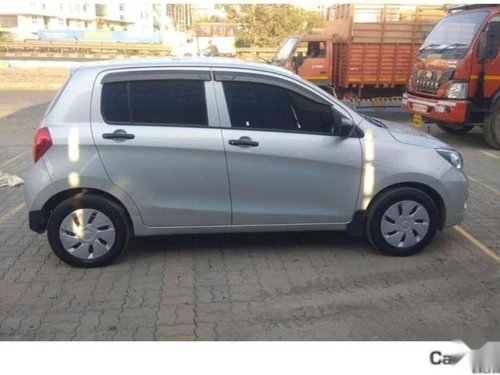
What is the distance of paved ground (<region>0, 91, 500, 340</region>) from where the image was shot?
3.28m

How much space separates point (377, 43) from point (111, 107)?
32.9ft

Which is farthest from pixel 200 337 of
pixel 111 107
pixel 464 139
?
pixel 464 139

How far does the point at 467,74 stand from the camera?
27.6 ft

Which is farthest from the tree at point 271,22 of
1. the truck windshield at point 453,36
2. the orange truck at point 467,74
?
the orange truck at point 467,74

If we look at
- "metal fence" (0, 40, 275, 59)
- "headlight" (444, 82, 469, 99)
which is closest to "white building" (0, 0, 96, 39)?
"metal fence" (0, 40, 275, 59)

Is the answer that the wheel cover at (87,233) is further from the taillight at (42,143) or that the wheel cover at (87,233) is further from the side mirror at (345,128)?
the side mirror at (345,128)

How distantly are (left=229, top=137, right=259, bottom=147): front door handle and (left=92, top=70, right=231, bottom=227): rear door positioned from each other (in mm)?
99

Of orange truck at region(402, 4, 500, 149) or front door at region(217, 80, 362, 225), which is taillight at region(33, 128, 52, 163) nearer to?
front door at region(217, 80, 362, 225)

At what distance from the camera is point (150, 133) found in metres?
3.93

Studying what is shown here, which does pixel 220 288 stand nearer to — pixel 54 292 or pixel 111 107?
pixel 54 292

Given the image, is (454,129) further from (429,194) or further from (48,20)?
(48,20)

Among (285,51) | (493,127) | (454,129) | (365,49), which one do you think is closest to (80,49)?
(285,51)

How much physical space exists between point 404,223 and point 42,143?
300 centimetres

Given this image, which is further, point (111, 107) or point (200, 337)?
point (111, 107)
